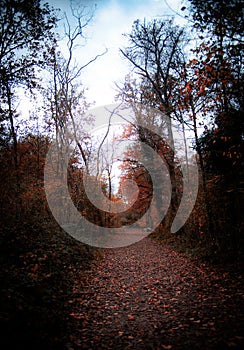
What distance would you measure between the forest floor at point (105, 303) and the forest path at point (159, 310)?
15 millimetres

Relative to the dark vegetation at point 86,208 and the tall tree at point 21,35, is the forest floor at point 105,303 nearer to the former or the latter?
the dark vegetation at point 86,208

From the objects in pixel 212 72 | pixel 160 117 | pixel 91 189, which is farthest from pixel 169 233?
pixel 212 72

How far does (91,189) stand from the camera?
51.9 feet

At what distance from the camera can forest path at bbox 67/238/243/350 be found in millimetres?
3803

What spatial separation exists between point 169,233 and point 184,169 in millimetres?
4544

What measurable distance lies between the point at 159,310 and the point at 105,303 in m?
1.43

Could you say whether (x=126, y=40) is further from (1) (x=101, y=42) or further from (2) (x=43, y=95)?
(2) (x=43, y=95)

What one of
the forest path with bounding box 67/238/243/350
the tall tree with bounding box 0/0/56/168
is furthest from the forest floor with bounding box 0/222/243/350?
the tall tree with bounding box 0/0/56/168

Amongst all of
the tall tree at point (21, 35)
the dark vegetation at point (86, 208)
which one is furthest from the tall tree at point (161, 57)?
the tall tree at point (21, 35)

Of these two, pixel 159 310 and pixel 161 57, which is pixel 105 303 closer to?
pixel 159 310

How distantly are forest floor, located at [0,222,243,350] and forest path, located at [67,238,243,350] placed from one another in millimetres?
15

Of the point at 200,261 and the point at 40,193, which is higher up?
the point at 40,193

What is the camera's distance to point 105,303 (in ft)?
19.2

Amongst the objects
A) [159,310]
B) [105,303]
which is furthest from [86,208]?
[159,310]
